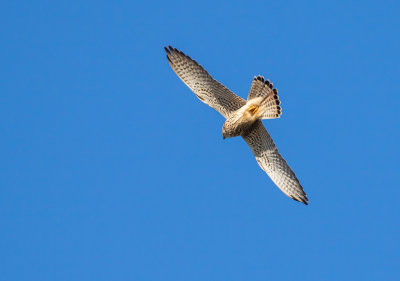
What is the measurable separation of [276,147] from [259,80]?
164 centimetres

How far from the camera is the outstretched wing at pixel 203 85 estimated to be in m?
12.9

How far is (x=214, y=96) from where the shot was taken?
43.1 ft

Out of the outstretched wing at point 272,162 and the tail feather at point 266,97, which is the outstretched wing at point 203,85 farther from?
the outstretched wing at point 272,162

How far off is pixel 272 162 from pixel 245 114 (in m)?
1.31

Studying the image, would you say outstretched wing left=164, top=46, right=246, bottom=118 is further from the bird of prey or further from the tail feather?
the tail feather

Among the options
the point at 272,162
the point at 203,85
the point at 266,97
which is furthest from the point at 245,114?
the point at 272,162

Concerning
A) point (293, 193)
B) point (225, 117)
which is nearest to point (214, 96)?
point (225, 117)

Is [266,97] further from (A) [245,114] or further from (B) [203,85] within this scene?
(B) [203,85]

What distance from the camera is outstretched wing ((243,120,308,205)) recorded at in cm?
1288

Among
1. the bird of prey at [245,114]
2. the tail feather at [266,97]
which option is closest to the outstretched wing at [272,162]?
the bird of prey at [245,114]

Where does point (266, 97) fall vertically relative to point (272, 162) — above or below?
above

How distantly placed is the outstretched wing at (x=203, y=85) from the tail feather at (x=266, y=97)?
49 centimetres

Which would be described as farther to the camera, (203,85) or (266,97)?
(203,85)

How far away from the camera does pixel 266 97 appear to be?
12.3m
